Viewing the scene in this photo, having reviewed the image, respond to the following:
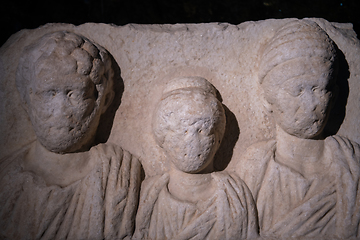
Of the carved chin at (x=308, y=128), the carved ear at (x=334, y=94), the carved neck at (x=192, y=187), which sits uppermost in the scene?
the carved ear at (x=334, y=94)

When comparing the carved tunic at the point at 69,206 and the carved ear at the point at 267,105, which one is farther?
the carved ear at the point at 267,105

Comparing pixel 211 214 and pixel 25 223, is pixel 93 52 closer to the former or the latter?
pixel 25 223

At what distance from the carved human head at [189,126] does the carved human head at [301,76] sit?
16.4 inches

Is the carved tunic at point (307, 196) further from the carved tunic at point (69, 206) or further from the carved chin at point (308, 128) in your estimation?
the carved tunic at point (69, 206)

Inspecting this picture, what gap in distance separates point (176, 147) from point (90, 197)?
2.03 feet

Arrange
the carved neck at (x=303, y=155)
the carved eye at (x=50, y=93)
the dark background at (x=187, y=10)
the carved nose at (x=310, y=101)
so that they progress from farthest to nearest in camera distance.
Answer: the dark background at (x=187, y=10), the carved neck at (x=303, y=155), the carved nose at (x=310, y=101), the carved eye at (x=50, y=93)

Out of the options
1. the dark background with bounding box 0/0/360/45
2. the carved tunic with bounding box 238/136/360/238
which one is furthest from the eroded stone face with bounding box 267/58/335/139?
the dark background with bounding box 0/0/360/45

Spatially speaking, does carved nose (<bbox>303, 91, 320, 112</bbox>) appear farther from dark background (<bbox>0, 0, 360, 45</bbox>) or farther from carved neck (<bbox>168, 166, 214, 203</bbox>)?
dark background (<bbox>0, 0, 360, 45</bbox>)

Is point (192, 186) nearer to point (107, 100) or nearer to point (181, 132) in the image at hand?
point (181, 132)

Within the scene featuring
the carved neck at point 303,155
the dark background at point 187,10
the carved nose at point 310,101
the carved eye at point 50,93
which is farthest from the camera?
the dark background at point 187,10

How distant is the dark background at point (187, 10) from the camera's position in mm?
2959

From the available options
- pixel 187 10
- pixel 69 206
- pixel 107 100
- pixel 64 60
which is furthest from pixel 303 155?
pixel 187 10

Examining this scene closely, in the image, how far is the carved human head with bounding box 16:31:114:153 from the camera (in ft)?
5.94

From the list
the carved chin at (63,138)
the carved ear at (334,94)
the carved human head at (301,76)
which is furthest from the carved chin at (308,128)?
the carved chin at (63,138)
